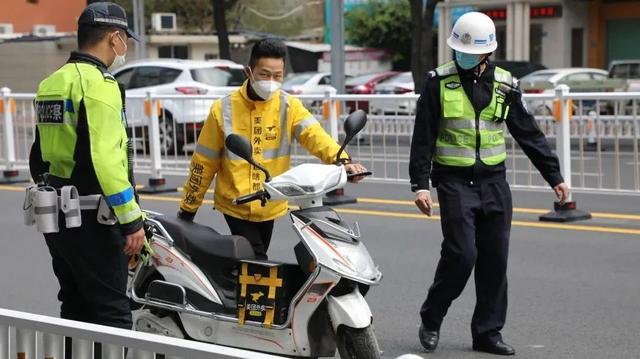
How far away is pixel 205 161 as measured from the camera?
561 centimetres

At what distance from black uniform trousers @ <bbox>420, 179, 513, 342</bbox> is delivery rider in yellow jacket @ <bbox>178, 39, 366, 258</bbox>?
784 millimetres

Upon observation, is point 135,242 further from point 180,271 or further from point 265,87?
point 265,87

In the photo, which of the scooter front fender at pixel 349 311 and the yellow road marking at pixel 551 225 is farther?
the yellow road marking at pixel 551 225

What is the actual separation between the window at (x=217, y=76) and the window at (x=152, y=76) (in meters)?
0.38

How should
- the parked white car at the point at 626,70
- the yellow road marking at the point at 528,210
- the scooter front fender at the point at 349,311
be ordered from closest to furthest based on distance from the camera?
the scooter front fender at the point at 349,311 < the yellow road marking at the point at 528,210 < the parked white car at the point at 626,70

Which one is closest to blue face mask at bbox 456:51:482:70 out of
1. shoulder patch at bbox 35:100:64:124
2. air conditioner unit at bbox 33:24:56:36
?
shoulder patch at bbox 35:100:64:124

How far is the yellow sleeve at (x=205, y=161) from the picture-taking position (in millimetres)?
5594

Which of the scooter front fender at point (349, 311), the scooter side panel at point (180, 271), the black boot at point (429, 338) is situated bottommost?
the black boot at point (429, 338)

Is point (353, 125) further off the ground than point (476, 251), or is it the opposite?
point (353, 125)

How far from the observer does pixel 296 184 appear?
4.97 meters

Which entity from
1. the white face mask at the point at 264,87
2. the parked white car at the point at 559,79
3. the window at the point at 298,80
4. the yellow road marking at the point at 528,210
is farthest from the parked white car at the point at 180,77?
the white face mask at the point at 264,87

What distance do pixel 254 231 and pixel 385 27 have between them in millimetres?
41753

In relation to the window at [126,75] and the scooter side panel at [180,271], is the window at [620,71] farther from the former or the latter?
the scooter side panel at [180,271]

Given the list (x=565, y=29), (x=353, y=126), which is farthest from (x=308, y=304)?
(x=565, y=29)
